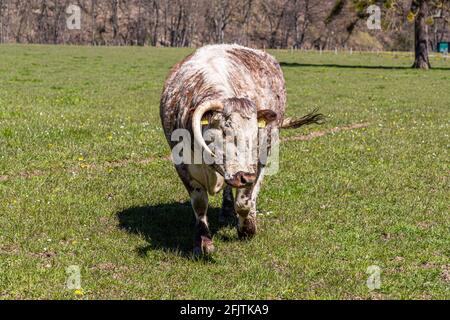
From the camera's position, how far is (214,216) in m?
12.1

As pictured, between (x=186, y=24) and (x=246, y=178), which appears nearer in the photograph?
(x=246, y=178)

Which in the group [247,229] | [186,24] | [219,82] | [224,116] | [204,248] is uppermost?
[186,24]

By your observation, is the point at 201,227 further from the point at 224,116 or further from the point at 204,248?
the point at 224,116

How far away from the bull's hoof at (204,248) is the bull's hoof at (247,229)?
0.65 m

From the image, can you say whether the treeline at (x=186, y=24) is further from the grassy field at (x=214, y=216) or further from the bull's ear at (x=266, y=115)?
the bull's ear at (x=266, y=115)

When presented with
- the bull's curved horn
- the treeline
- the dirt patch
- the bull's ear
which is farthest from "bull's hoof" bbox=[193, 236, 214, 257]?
the treeline

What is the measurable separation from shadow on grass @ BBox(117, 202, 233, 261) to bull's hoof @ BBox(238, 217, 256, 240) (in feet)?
2.57

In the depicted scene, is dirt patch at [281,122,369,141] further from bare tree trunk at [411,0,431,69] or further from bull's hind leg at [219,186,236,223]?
bare tree trunk at [411,0,431,69]

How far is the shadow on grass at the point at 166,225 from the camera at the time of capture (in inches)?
394

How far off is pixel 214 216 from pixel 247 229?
197cm

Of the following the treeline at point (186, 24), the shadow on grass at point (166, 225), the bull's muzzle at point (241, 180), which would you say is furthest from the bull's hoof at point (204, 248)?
the treeline at point (186, 24)

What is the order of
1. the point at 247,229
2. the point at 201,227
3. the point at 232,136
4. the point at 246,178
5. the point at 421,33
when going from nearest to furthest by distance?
the point at 246,178
the point at 232,136
the point at 201,227
the point at 247,229
the point at 421,33

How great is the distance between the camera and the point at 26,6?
151 meters

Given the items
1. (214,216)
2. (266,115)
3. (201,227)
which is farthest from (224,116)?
(214,216)
